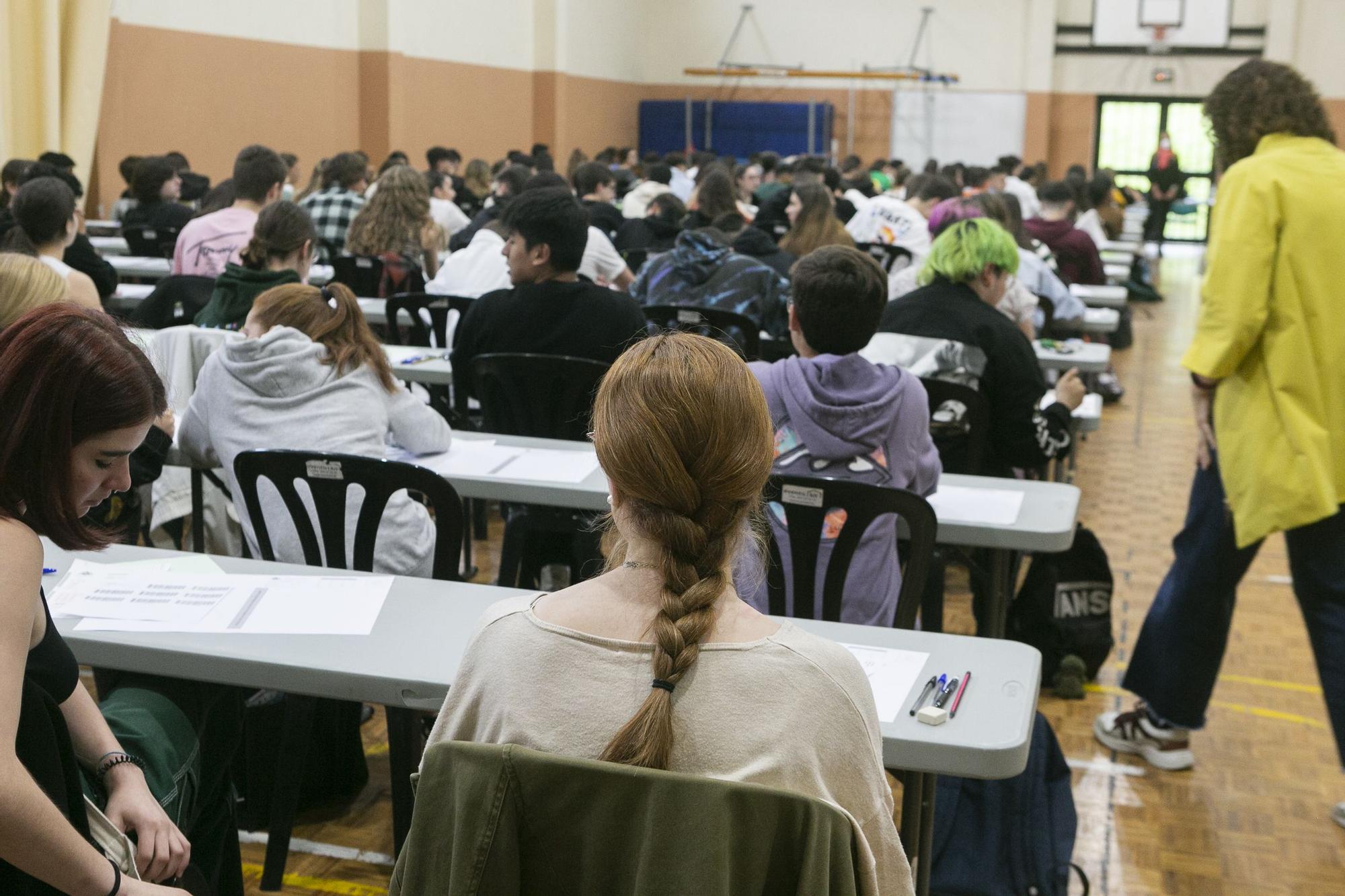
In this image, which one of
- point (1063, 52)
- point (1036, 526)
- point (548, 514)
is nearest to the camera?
point (1036, 526)

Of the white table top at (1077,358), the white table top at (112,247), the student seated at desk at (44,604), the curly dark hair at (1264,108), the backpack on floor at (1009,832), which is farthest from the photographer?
the white table top at (112,247)

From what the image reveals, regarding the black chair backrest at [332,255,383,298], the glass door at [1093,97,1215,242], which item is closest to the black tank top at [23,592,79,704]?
the black chair backrest at [332,255,383,298]

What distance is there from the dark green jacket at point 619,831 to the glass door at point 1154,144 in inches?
679

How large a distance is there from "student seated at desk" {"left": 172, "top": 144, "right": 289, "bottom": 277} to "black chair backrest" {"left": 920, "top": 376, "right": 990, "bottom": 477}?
3184 mm

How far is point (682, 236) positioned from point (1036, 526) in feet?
9.35

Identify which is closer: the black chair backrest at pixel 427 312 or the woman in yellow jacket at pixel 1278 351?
the woman in yellow jacket at pixel 1278 351

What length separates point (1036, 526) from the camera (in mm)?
2672

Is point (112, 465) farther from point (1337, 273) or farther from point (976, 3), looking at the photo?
point (976, 3)

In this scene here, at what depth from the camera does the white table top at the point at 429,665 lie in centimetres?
169

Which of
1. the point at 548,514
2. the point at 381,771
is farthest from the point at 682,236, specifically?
the point at 381,771

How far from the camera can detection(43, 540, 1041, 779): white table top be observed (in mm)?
1694

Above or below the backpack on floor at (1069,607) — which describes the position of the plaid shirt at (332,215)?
above

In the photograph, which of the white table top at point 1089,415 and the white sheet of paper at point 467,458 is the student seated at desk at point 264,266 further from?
the white table top at point 1089,415

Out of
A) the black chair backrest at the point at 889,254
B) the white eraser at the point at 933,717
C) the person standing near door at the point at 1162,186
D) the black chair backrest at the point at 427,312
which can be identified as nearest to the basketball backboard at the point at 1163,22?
the person standing near door at the point at 1162,186
